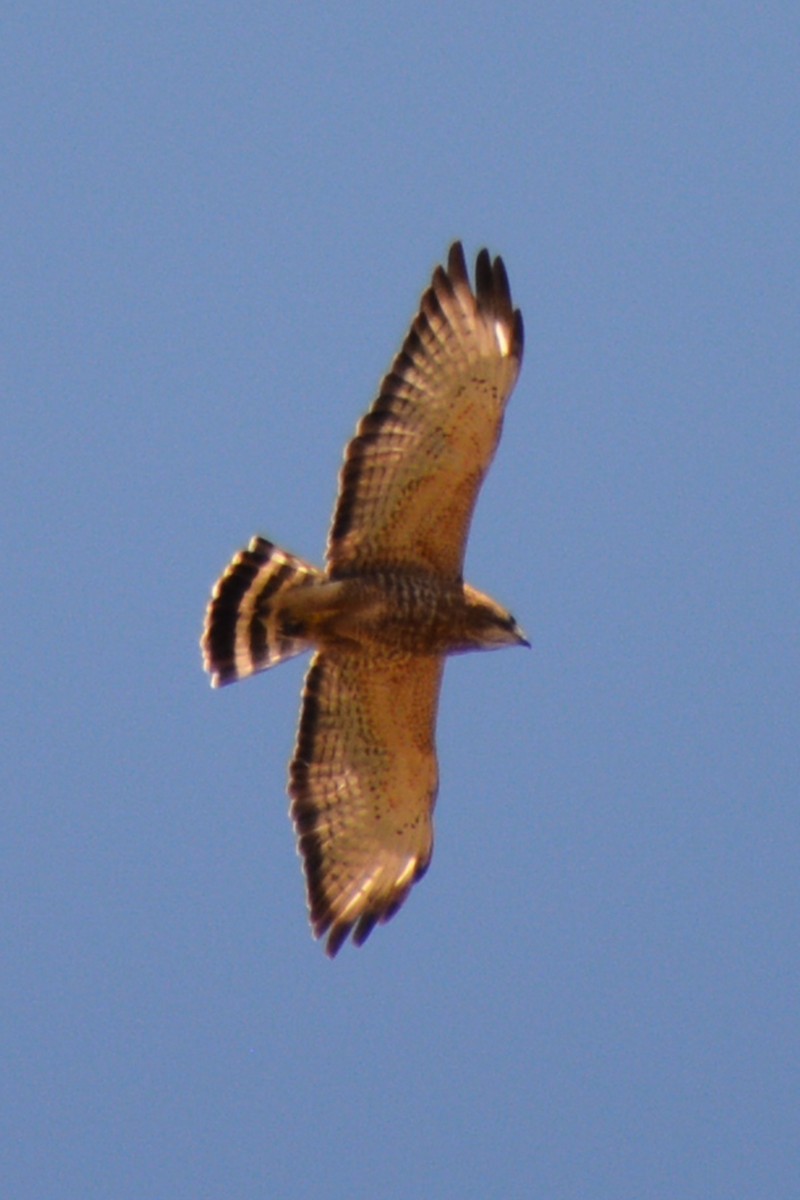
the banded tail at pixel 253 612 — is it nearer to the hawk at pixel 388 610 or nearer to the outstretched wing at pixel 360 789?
the hawk at pixel 388 610

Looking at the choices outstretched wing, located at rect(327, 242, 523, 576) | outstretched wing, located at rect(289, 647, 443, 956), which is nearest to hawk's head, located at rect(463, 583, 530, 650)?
outstretched wing, located at rect(327, 242, 523, 576)

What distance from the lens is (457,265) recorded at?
1045cm

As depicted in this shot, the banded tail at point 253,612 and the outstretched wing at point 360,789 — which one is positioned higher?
the banded tail at point 253,612

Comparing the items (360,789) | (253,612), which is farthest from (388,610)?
(360,789)

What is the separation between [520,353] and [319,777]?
1907 mm

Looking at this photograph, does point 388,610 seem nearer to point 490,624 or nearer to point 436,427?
point 490,624

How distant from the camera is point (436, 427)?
1035 cm

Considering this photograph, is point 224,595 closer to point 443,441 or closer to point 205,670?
point 205,670

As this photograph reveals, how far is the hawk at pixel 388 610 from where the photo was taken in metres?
10.4

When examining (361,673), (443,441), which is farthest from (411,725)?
(443,441)

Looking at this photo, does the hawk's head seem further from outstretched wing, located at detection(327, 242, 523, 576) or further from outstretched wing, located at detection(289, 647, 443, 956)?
outstretched wing, located at detection(289, 647, 443, 956)

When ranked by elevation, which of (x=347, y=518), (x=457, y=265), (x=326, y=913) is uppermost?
(x=457, y=265)

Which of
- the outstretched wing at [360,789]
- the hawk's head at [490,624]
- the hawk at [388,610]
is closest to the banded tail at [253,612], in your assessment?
the hawk at [388,610]

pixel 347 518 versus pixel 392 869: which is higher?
pixel 347 518
